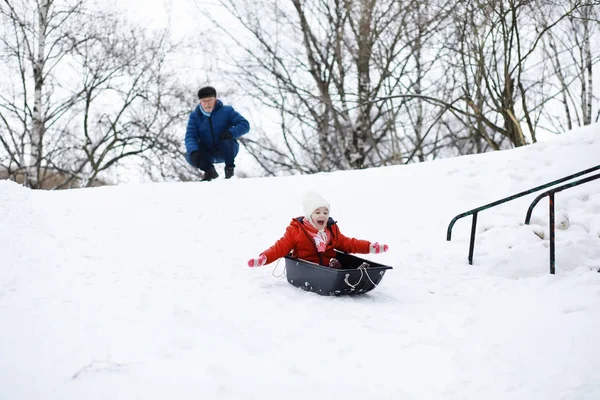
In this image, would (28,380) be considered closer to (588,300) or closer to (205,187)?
(588,300)

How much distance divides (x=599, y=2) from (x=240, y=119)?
18.6ft

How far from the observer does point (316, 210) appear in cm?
469

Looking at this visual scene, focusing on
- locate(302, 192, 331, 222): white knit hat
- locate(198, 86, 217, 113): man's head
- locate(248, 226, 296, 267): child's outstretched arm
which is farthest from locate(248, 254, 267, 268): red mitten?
locate(198, 86, 217, 113): man's head

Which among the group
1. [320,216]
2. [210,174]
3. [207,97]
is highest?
[207,97]

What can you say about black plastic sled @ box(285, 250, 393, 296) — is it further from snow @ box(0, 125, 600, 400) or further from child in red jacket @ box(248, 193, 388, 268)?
child in red jacket @ box(248, 193, 388, 268)

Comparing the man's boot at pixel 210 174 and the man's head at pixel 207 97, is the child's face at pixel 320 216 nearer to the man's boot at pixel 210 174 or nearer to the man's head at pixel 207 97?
the man's head at pixel 207 97

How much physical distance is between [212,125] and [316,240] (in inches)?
191

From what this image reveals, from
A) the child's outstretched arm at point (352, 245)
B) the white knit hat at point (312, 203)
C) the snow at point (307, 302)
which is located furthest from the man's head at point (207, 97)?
the child's outstretched arm at point (352, 245)

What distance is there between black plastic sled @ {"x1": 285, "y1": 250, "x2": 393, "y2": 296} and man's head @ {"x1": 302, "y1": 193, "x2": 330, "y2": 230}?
485mm

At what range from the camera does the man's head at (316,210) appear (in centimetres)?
467

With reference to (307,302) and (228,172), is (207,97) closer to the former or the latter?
(228,172)

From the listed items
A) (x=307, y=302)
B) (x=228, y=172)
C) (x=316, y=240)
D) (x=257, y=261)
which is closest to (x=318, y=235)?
(x=316, y=240)

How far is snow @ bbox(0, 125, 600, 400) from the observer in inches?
102

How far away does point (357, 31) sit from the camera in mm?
12234
